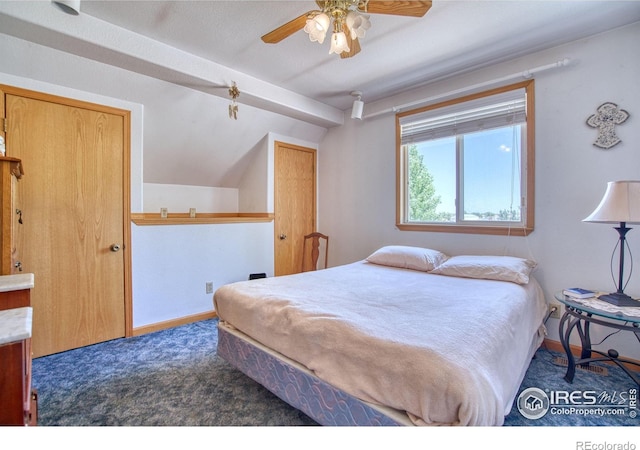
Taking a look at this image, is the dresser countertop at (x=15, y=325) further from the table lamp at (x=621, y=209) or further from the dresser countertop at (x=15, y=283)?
the table lamp at (x=621, y=209)

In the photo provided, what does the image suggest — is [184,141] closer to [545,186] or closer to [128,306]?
[128,306]

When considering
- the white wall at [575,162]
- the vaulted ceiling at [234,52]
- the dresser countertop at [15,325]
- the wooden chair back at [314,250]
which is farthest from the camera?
the wooden chair back at [314,250]

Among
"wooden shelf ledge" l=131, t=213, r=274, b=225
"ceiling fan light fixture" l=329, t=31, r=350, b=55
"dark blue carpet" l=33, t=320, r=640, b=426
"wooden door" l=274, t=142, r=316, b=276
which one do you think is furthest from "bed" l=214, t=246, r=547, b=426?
"wooden door" l=274, t=142, r=316, b=276

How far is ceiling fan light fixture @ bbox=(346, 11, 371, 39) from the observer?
145 centimetres

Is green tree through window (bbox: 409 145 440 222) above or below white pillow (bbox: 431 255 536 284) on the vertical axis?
above

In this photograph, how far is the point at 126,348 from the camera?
2.50 m

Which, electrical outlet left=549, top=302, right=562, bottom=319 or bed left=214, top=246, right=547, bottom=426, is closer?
bed left=214, top=246, right=547, bottom=426

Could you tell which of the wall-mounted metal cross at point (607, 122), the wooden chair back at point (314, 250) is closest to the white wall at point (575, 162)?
the wall-mounted metal cross at point (607, 122)

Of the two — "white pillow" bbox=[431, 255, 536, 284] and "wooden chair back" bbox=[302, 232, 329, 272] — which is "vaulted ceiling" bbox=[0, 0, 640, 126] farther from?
"wooden chair back" bbox=[302, 232, 329, 272]

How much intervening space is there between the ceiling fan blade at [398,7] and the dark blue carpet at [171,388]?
2.20 m

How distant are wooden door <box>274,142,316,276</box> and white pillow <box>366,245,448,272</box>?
4.52 feet

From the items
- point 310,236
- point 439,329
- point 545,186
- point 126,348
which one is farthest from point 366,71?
point 126,348

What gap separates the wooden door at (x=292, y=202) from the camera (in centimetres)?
389
